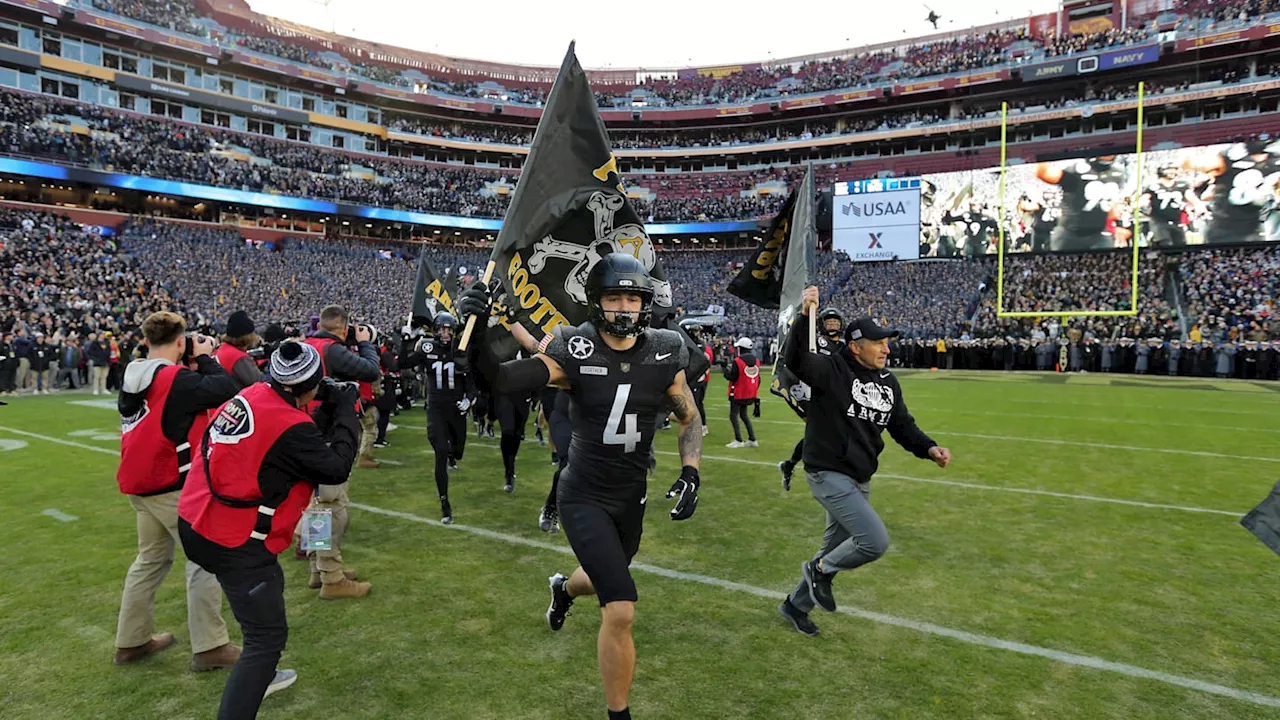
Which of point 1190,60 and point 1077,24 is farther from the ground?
point 1077,24

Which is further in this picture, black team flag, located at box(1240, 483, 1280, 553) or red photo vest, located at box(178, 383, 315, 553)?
red photo vest, located at box(178, 383, 315, 553)

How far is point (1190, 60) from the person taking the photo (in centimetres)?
4659

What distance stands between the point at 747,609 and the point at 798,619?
18.2 inches

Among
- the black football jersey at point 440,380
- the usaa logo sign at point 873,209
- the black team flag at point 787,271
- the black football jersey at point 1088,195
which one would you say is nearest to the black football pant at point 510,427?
the black football jersey at point 440,380

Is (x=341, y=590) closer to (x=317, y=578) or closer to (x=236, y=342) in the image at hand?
(x=317, y=578)

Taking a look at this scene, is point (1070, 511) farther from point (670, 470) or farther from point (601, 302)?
point (601, 302)

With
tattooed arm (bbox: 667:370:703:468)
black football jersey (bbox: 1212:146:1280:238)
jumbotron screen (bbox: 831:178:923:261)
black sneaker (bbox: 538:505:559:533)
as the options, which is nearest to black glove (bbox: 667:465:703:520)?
tattooed arm (bbox: 667:370:703:468)

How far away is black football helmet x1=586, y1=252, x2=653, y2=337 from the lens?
359 centimetres

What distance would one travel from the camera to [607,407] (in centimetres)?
366

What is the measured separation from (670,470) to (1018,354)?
90.4 feet

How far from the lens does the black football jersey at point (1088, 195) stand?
36281 millimetres

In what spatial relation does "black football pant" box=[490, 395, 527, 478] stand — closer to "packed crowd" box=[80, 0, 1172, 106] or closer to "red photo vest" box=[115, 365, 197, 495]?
"red photo vest" box=[115, 365, 197, 495]

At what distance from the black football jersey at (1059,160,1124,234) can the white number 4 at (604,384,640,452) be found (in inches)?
1617

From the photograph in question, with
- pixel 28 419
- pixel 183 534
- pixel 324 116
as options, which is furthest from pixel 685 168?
pixel 183 534
